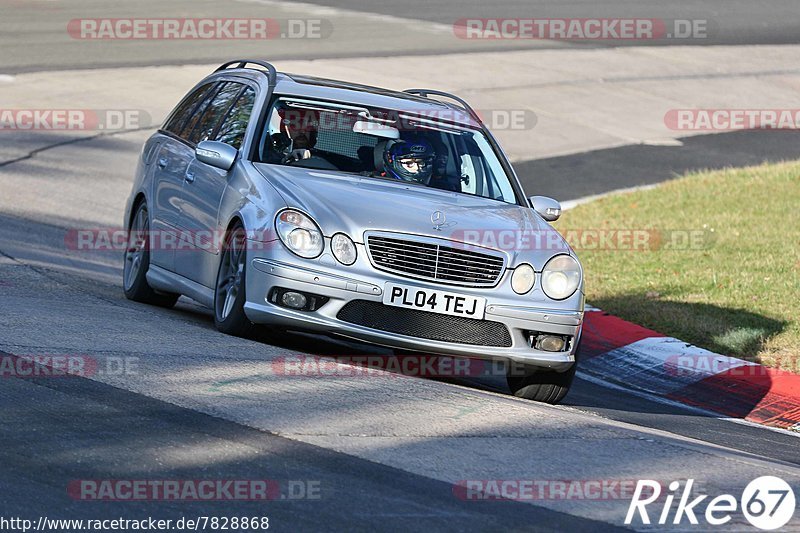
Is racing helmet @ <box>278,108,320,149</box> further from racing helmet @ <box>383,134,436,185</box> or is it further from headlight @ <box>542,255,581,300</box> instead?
headlight @ <box>542,255,581,300</box>

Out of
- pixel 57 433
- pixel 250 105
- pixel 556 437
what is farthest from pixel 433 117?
pixel 57 433

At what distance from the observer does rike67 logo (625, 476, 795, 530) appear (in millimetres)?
5570

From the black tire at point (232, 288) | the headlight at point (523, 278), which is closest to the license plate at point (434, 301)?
the headlight at point (523, 278)

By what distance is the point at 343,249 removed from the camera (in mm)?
7941

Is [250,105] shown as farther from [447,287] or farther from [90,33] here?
[90,33]

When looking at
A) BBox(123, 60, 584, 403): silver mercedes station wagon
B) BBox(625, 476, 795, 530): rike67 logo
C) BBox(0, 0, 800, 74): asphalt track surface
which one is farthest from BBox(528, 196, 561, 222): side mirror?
BBox(0, 0, 800, 74): asphalt track surface

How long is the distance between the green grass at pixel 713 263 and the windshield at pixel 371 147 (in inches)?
115

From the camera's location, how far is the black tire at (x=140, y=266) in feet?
33.8

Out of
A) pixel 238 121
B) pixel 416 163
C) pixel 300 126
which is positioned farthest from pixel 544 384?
pixel 238 121

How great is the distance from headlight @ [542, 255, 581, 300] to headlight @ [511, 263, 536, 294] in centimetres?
8

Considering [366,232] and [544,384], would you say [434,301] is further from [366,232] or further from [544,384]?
[544,384]

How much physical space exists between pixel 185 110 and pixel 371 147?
7.12ft

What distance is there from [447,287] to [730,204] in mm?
9310

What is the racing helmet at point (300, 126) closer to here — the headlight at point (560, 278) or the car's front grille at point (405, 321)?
the car's front grille at point (405, 321)
